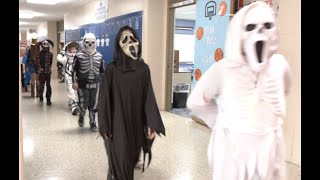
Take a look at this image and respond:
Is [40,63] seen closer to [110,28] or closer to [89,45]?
[110,28]

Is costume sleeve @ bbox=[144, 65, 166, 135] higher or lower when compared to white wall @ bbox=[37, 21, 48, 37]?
lower

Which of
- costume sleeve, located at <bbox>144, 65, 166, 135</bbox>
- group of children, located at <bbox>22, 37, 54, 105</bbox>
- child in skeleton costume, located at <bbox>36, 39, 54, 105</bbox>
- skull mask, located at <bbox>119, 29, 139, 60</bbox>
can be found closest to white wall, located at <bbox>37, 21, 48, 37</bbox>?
group of children, located at <bbox>22, 37, 54, 105</bbox>

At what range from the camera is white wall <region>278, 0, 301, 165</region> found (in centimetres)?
369

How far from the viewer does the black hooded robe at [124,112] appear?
109 inches

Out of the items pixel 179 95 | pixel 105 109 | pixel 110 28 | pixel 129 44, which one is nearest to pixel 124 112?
pixel 105 109

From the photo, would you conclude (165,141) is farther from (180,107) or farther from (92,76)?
(180,107)

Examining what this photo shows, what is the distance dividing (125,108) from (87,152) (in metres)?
1.82

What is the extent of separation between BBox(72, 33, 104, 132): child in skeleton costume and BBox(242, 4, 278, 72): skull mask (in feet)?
12.6

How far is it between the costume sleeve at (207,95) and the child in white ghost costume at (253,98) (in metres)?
0.05

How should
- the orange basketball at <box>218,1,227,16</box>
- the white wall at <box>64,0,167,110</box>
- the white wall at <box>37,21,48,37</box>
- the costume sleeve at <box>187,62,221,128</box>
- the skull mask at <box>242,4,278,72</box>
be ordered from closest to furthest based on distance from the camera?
the skull mask at <box>242,4,278,72</box> → the costume sleeve at <box>187,62,221,128</box> → the orange basketball at <box>218,1,227,16</box> → the white wall at <box>64,0,167,110</box> → the white wall at <box>37,21,48,37</box>

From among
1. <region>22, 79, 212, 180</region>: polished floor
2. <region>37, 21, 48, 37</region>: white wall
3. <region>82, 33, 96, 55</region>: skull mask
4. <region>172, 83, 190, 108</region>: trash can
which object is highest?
<region>37, 21, 48, 37</region>: white wall

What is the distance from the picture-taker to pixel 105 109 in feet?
9.11

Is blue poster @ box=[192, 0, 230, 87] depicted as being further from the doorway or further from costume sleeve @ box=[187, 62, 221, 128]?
costume sleeve @ box=[187, 62, 221, 128]

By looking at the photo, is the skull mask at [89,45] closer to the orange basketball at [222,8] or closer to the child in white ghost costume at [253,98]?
the orange basketball at [222,8]
